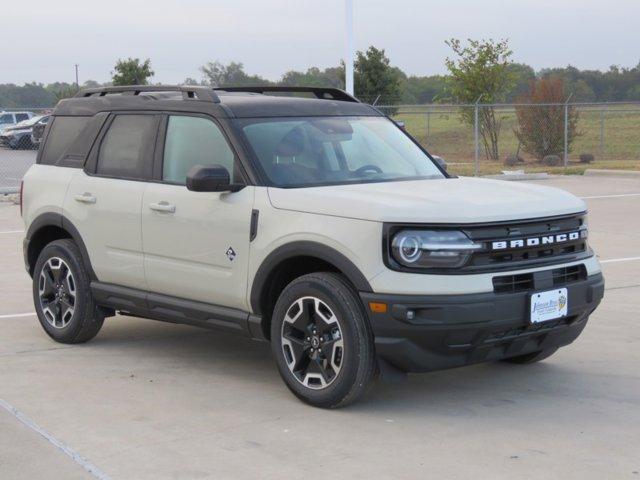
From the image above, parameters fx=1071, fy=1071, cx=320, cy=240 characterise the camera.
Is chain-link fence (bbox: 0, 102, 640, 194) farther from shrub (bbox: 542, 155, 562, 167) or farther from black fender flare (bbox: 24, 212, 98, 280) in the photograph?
black fender flare (bbox: 24, 212, 98, 280)

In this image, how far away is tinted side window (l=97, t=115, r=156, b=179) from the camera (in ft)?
23.8

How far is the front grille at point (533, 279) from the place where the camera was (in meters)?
5.79

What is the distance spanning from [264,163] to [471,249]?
60.6 inches

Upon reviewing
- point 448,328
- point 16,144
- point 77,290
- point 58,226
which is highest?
point 58,226

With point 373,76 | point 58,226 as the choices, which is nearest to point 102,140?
point 58,226

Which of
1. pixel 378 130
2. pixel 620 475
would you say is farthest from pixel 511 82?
pixel 620 475

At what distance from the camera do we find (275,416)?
5980 mm

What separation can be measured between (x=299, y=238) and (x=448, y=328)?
104 cm

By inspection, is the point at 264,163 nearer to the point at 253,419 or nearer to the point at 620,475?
the point at 253,419

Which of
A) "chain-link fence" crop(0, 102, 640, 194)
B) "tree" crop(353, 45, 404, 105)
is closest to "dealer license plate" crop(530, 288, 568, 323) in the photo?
"chain-link fence" crop(0, 102, 640, 194)

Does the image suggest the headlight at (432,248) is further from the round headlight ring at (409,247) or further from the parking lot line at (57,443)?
the parking lot line at (57,443)

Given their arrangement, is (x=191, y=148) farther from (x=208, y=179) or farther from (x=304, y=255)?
(x=304, y=255)

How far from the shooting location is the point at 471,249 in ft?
18.7

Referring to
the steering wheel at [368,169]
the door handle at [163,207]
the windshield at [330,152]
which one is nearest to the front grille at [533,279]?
the windshield at [330,152]
